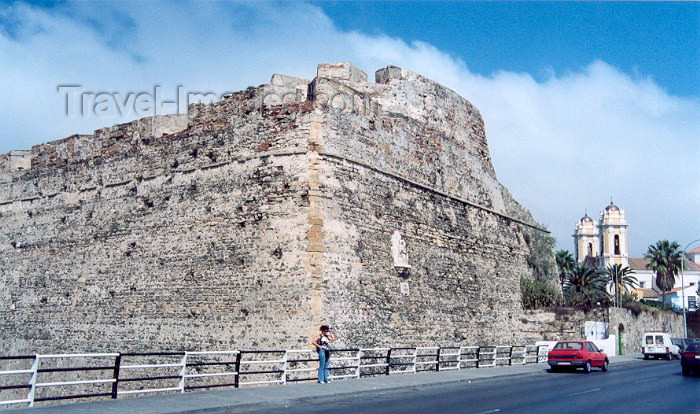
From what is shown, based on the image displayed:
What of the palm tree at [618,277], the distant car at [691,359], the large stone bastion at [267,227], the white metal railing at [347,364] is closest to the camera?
the white metal railing at [347,364]

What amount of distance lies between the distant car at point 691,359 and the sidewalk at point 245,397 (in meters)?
6.36

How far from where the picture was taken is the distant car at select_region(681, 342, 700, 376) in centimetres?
2069

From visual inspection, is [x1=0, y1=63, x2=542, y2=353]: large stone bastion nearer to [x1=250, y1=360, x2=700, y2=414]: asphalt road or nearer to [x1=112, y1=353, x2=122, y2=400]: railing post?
[x1=250, y1=360, x2=700, y2=414]: asphalt road

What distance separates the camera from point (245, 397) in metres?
13.1

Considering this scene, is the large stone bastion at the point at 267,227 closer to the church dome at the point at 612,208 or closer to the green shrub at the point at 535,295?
the green shrub at the point at 535,295

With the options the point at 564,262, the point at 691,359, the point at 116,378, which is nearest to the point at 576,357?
the point at 691,359

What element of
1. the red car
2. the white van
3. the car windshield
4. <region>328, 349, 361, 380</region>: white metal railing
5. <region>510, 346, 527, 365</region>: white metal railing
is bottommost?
the white van

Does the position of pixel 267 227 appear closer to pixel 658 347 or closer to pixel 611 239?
pixel 658 347

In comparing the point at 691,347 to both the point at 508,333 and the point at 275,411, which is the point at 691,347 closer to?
the point at 508,333

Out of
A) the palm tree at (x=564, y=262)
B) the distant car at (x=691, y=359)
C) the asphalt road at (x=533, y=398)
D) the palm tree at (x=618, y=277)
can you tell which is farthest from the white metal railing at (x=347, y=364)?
the palm tree at (x=564, y=262)

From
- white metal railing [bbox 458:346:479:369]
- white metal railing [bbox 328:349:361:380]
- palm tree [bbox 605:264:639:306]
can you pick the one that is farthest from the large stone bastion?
palm tree [bbox 605:264:639:306]

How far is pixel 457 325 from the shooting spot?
22812 millimetres

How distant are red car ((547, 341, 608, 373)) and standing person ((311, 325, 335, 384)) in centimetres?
971

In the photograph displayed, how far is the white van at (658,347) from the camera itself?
106 feet
